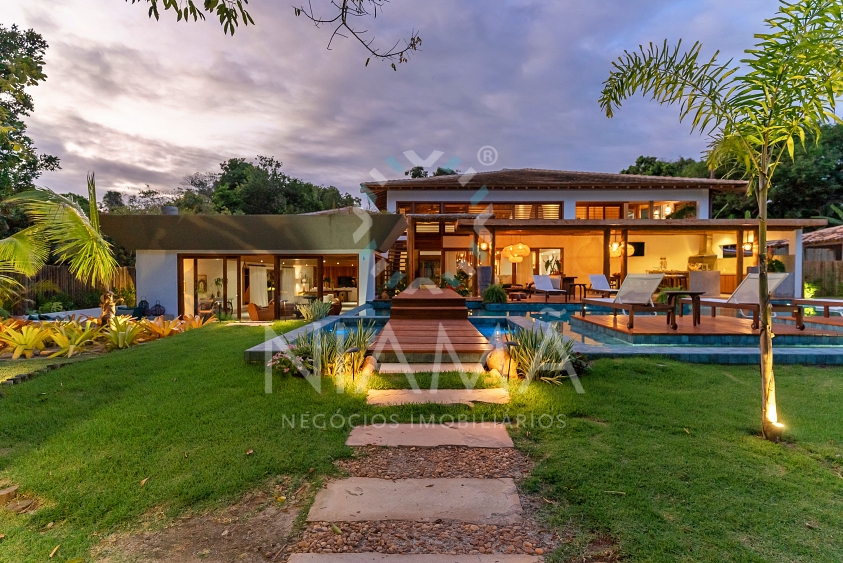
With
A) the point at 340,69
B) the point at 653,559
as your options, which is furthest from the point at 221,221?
the point at 653,559

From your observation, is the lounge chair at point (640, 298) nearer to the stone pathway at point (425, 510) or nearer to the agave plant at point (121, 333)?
the stone pathway at point (425, 510)

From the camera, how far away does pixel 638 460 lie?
2.79 metres

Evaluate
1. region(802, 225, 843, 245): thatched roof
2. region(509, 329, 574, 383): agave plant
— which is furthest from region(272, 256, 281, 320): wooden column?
region(802, 225, 843, 245): thatched roof

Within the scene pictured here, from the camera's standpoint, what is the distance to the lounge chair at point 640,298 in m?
→ 7.52

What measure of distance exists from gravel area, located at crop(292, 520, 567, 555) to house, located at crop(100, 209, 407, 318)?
1137 cm

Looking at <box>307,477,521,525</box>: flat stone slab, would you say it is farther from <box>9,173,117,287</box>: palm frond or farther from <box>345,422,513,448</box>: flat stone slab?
<box>9,173,117,287</box>: palm frond

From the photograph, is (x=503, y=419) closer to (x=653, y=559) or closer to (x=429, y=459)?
(x=429, y=459)

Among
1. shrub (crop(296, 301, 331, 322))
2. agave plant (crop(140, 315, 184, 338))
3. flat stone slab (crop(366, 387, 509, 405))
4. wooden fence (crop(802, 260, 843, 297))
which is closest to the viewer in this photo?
flat stone slab (crop(366, 387, 509, 405))

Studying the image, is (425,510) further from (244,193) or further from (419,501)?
(244,193)

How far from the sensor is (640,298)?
7945 mm

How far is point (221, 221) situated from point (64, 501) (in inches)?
471

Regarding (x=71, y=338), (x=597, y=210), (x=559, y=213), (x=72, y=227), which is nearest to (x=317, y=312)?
(x=71, y=338)

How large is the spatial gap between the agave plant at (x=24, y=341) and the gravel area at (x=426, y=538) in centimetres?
728

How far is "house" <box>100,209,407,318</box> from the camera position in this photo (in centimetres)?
1319
